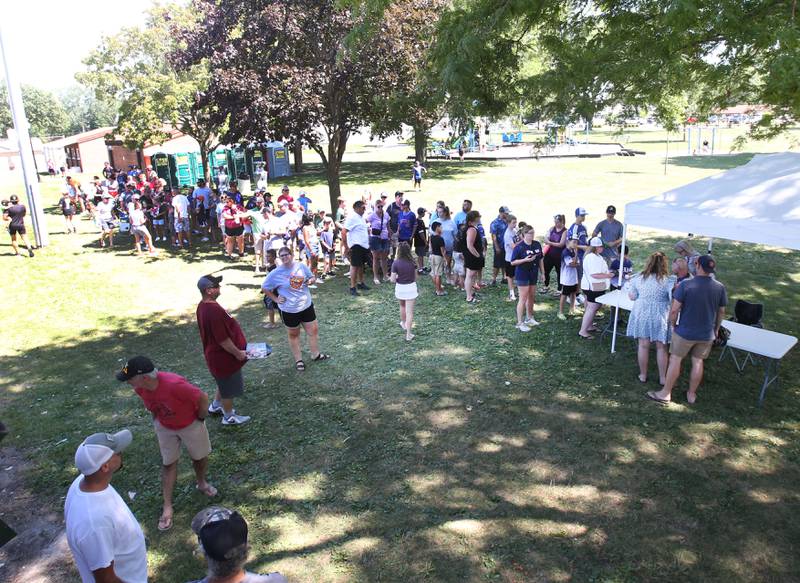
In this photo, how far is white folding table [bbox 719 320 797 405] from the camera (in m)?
6.39

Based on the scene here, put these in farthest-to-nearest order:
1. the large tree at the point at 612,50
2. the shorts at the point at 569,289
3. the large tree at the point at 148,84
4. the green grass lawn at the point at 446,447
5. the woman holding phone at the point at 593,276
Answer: the large tree at the point at 148,84 < the shorts at the point at 569,289 < the woman holding phone at the point at 593,276 < the large tree at the point at 612,50 < the green grass lawn at the point at 446,447

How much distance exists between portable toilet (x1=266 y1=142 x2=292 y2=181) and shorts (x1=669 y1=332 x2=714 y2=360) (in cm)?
2727

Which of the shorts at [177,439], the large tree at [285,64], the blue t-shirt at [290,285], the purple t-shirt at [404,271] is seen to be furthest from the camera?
the large tree at [285,64]

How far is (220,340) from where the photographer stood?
18.3 feet

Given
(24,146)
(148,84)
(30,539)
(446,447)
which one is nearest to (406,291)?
(446,447)

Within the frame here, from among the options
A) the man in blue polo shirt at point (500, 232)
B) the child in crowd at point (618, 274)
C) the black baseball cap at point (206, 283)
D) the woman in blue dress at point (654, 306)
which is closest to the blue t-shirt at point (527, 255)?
the child in crowd at point (618, 274)

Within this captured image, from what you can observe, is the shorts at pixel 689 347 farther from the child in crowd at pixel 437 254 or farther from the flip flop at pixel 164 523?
the flip flop at pixel 164 523

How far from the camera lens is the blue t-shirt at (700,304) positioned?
19.5 ft

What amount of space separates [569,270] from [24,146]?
1472 cm

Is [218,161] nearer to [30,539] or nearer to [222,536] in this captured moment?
[30,539]

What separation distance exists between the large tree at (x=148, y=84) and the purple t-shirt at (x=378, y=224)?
1266cm

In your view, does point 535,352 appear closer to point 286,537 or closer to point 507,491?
point 507,491

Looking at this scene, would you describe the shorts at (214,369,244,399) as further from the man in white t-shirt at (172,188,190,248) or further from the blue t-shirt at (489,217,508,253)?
the man in white t-shirt at (172,188,190,248)

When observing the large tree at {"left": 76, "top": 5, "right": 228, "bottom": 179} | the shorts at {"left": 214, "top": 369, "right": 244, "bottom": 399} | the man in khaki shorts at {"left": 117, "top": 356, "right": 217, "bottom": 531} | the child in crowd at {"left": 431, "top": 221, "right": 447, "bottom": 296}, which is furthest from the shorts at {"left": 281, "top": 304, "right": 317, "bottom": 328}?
the large tree at {"left": 76, "top": 5, "right": 228, "bottom": 179}
